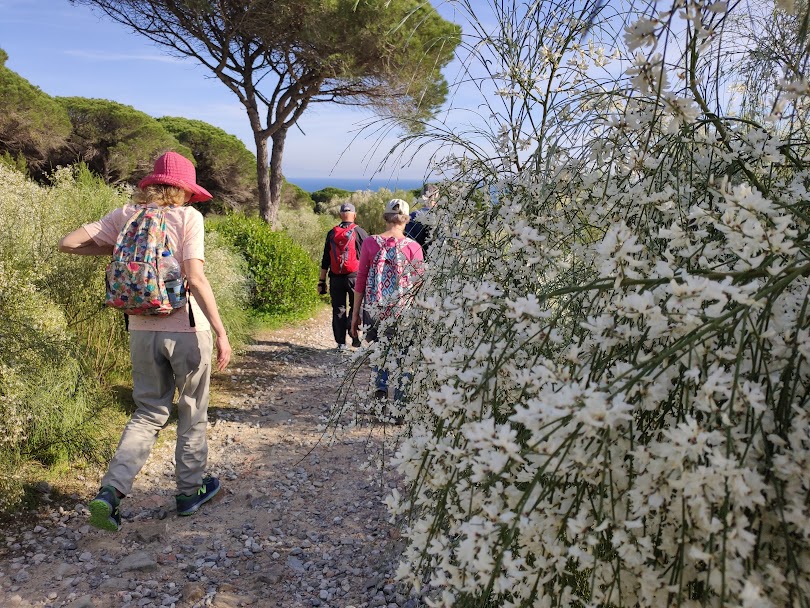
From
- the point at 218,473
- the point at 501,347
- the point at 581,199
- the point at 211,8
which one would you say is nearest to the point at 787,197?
the point at 581,199

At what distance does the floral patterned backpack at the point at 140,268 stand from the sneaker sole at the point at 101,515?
89 centimetres

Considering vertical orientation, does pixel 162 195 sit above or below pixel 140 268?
above

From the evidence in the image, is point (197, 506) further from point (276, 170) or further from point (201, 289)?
point (276, 170)

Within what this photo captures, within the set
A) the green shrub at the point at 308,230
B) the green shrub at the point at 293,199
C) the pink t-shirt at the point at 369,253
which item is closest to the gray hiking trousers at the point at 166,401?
the pink t-shirt at the point at 369,253

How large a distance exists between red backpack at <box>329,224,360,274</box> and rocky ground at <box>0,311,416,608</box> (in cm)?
198

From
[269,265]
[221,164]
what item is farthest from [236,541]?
[221,164]

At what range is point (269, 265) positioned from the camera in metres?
8.21

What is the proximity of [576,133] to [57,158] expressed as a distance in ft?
50.5

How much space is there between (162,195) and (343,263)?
118 inches

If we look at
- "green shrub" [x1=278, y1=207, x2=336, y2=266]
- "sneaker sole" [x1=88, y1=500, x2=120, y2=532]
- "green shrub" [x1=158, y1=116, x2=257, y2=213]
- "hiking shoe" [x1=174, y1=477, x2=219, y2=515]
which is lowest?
"hiking shoe" [x1=174, y1=477, x2=219, y2=515]

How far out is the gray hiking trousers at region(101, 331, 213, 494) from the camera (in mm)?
3027

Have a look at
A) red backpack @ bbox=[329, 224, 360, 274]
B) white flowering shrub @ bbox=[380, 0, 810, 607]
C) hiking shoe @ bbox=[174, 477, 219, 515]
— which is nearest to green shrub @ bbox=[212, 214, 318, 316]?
red backpack @ bbox=[329, 224, 360, 274]

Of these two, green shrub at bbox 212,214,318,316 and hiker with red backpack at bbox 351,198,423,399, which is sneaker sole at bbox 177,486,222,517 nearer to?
hiker with red backpack at bbox 351,198,423,399

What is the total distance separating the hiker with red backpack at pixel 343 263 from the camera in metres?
5.99
